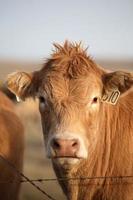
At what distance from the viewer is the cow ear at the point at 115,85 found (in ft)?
19.1

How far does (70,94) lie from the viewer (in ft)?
18.4

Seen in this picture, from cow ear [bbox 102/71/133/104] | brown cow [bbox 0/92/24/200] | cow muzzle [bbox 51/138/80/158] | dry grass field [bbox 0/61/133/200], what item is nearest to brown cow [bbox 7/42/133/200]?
cow ear [bbox 102/71/133/104]

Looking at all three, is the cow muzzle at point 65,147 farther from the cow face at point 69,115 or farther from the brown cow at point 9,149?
the brown cow at point 9,149

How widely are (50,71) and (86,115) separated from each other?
733mm

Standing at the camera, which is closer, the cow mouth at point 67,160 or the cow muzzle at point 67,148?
the cow muzzle at point 67,148

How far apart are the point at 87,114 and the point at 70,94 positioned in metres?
0.29

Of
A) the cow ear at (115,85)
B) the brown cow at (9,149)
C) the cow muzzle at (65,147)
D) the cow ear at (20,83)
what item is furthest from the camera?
the brown cow at (9,149)

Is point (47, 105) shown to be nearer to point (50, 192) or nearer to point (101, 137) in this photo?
point (101, 137)

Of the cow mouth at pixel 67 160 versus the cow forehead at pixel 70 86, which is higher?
the cow forehead at pixel 70 86

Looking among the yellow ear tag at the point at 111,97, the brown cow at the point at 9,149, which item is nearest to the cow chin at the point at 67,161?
the yellow ear tag at the point at 111,97

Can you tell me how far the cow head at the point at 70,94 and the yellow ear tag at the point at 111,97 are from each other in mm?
13

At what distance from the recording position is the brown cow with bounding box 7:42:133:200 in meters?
5.54

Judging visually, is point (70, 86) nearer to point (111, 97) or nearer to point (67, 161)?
point (111, 97)

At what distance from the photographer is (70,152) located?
5.19 m
